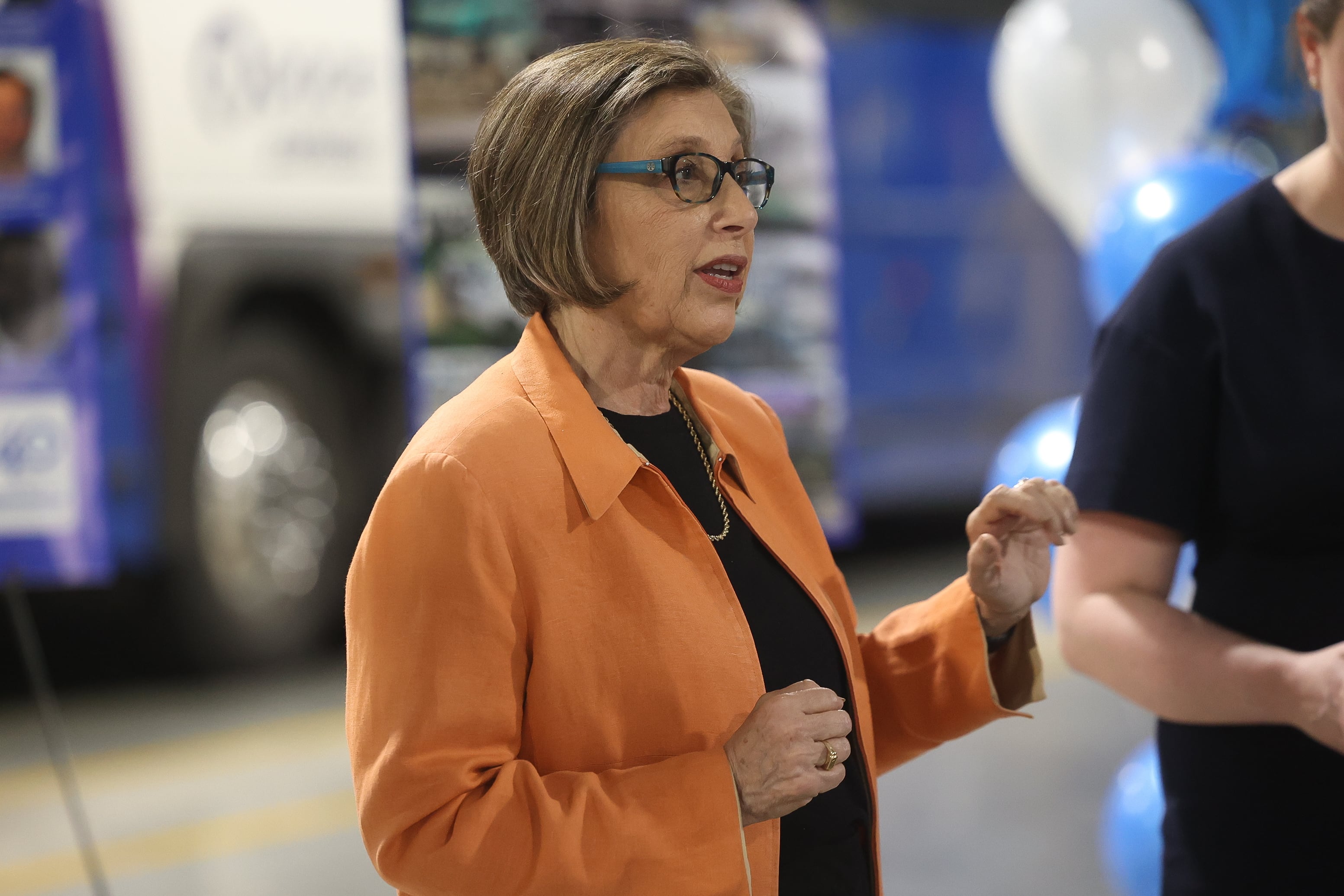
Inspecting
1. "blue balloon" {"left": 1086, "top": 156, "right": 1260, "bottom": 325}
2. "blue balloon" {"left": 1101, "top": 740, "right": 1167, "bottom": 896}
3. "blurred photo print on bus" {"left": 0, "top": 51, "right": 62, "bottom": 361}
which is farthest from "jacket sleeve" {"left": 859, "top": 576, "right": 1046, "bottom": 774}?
"blurred photo print on bus" {"left": 0, "top": 51, "right": 62, "bottom": 361}

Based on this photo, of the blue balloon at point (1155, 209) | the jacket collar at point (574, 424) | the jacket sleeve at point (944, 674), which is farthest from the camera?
the blue balloon at point (1155, 209)

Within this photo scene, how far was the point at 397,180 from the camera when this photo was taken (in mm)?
5211

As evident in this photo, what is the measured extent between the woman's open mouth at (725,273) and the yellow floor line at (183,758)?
3272 mm

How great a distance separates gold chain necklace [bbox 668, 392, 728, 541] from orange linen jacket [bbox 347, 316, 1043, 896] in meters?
0.07

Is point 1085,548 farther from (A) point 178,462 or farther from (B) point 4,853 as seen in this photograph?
(A) point 178,462

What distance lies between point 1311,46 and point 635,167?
77 cm

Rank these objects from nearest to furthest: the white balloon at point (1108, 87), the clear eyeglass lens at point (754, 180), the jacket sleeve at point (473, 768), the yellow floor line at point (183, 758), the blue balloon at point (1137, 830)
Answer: the jacket sleeve at point (473, 768) → the clear eyeglass lens at point (754, 180) → the blue balloon at point (1137, 830) → the white balloon at point (1108, 87) → the yellow floor line at point (183, 758)

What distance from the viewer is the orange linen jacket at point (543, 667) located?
121 centimetres

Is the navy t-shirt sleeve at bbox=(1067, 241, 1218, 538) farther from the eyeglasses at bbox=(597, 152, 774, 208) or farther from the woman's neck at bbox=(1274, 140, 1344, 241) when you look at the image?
the eyeglasses at bbox=(597, 152, 774, 208)

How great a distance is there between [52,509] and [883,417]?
3.59 meters

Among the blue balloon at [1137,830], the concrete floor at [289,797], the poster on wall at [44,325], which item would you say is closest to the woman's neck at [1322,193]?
the blue balloon at [1137,830]

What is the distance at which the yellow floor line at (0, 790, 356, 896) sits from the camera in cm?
358

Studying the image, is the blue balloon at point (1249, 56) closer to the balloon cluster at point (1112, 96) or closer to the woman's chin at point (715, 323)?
the balloon cluster at point (1112, 96)

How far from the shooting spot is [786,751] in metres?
1.24
